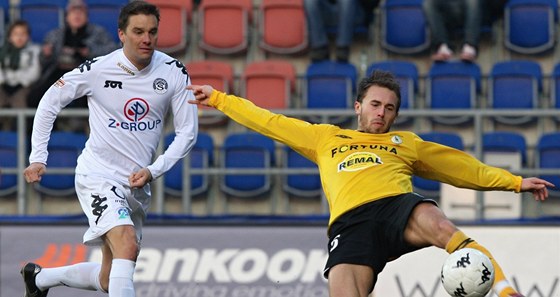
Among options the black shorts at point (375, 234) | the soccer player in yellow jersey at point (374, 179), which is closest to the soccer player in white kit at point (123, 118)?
the soccer player in yellow jersey at point (374, 179)

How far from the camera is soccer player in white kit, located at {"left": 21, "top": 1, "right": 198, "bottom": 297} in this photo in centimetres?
858

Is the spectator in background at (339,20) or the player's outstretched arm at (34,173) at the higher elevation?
the spectator in background at (339,20)

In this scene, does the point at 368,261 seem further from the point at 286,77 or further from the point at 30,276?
the point at 286,77

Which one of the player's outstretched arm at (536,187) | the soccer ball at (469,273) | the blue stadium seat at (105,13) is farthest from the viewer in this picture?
the blue stadium seat at (105,13)

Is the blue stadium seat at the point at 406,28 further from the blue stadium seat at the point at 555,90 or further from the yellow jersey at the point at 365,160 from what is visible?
the yellow jersey at the point at 365,160

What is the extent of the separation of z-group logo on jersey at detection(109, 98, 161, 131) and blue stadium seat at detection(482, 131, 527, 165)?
5126 millimetres

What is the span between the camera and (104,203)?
8.54 meters

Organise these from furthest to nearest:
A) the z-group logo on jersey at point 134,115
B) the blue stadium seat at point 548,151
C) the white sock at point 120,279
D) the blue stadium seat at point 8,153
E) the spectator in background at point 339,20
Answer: the spectator in background at point 339,20 < the blue stadium seat at point 8,153 < the blue stadium seat at point 548,151 < the z-group logo on jersey at point 134,115 < the white sock at point 120,279

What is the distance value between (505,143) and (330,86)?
2.02m

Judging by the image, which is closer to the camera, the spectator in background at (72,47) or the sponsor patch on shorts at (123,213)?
the sponsor patch on shorts at (123,213)

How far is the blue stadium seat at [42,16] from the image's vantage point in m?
15.2

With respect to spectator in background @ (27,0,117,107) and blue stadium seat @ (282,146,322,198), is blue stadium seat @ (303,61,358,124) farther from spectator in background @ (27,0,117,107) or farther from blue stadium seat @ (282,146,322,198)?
spectator in background @ (27,0,117,107)

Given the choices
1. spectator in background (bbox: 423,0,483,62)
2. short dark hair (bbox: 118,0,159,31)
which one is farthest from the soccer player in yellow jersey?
spectator in background (bbox: 423,0,483,62)

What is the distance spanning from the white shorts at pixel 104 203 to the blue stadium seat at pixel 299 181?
4.52 metres
